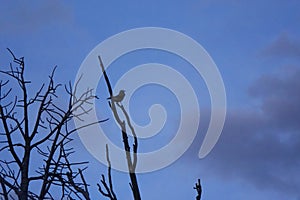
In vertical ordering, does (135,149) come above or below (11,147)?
below

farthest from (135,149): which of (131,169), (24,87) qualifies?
(24,87)

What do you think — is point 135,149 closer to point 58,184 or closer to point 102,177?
point 102,177

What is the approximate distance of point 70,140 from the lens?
6930mm

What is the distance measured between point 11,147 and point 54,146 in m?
0.54

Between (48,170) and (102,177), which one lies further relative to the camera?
(48,170)

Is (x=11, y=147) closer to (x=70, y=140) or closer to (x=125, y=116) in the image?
(x=70, y=140)

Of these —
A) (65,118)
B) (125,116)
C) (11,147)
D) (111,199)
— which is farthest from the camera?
(65,118)

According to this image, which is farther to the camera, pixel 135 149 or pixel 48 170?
pixel 48 170

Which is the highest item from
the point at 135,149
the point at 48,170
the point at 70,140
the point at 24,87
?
the point at 24,87

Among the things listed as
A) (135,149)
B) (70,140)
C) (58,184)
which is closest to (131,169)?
(135,149)

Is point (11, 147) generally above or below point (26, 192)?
above

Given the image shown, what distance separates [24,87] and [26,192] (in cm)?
163

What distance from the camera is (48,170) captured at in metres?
6.49

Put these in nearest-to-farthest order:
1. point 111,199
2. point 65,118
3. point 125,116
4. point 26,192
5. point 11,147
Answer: point 111,199 < point 125,116 < point 26,192 < point 11,147 < point 65,118
